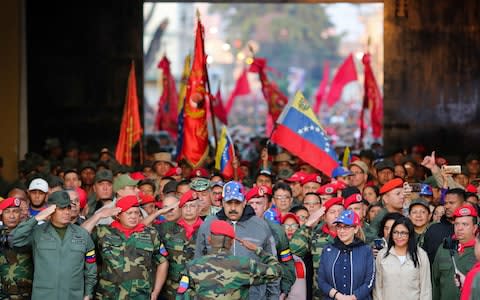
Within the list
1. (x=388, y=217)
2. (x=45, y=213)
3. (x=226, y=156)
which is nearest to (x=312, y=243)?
(x=388, y=217)

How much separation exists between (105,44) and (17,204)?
1424 cm

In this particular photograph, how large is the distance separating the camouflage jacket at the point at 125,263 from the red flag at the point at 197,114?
6768mm

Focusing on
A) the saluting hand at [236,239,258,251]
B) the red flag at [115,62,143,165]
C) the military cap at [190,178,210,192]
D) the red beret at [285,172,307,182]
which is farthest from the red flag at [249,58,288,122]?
the saluting hand at [236,239,258,251]

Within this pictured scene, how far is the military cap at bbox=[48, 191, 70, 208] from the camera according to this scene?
11672mm

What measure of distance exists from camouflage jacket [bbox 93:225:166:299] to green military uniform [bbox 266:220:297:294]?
1183 millimetres

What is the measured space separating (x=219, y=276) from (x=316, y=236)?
2599mm

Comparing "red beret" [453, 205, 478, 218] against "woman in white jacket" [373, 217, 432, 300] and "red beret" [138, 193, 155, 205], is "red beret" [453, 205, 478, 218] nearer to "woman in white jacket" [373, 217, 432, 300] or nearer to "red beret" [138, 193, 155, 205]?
"woman in white jacket" [373, 217, 432, 300]

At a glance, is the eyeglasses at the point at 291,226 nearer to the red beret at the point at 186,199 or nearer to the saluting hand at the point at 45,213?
the red beret at the point at 186,199

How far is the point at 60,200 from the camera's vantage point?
1166 cm

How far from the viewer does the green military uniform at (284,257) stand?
1161cm

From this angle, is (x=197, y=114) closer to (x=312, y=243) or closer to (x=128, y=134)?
(x=128, y=134)

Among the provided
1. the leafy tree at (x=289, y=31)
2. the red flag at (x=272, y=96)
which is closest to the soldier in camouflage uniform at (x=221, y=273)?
the red flag at (x=272, y=96)

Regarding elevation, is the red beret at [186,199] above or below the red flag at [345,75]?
below

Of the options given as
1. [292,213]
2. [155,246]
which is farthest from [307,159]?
[155,246]
